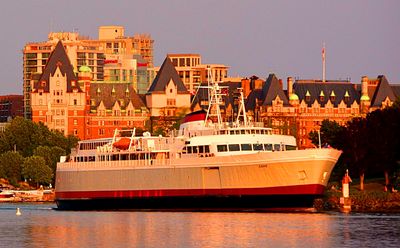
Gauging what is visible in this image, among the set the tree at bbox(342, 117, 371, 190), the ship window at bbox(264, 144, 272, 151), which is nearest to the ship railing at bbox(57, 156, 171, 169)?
the ship window at bbox(264, 144, 272, 151)

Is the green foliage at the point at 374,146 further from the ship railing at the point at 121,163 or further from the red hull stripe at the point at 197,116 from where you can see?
the ship railing at the point at 121,163

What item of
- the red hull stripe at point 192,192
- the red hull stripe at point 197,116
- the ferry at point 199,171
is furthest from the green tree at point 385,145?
the red hull stripe at point 192,192

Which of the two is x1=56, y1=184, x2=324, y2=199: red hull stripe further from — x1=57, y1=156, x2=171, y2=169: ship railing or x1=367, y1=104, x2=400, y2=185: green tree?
x1=367, y1=104, x2=400, y2=185: green tree

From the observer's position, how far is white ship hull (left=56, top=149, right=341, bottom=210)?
14050 centimetres

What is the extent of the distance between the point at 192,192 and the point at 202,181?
150 centimetres

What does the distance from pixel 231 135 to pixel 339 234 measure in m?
32.3

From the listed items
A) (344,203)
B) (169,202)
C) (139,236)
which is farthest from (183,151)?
(139,236)

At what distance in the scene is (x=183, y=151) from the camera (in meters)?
150

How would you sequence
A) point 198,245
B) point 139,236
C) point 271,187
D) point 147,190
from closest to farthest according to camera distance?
point 198,245, point 139,236, point 271,187, point 147,190

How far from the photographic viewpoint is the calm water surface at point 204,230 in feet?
361

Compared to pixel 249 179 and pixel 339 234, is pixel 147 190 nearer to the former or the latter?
pixel 249 179

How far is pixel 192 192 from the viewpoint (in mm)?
147500

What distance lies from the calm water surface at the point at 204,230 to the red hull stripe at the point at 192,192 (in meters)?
3.62

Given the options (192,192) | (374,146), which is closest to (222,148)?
(192,192)
